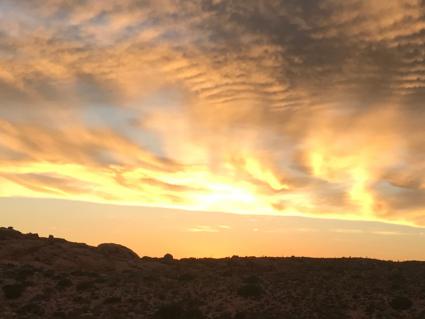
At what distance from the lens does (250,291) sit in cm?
4622

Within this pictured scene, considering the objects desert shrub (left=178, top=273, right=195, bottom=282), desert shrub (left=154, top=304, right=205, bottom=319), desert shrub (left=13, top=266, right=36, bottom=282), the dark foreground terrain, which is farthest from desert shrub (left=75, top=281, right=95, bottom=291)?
desert shrub (left=154, top=304, right=205, bottom=319)

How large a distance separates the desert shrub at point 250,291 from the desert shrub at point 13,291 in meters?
21.7

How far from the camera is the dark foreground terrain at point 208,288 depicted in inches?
1656

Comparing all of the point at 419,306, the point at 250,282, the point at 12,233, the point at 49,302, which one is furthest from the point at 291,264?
the point at 12,233

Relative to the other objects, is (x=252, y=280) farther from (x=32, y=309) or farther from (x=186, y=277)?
(x=32, y=309)

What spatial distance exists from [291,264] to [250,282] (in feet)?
45.1

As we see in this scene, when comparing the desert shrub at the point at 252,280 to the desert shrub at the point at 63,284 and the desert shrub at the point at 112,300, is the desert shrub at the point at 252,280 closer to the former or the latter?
the desert shrub at the point at 112,300

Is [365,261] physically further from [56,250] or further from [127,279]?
[56,250]

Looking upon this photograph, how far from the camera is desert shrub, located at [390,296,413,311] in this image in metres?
40.7

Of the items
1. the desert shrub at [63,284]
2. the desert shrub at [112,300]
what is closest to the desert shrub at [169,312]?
the desert shrub at [112,300]

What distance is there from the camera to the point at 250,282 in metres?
49.5

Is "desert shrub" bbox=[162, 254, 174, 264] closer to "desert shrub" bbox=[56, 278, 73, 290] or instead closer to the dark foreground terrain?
the dark foreground terrain

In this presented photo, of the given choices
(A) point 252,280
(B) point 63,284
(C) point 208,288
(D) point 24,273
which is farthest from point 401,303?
(D) point 24,273

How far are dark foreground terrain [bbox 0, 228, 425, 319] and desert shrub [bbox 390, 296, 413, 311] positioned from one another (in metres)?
0.08
